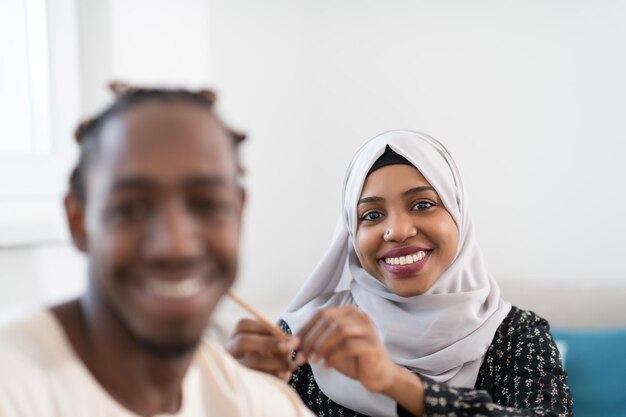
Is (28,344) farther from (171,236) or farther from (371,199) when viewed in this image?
(371,199)

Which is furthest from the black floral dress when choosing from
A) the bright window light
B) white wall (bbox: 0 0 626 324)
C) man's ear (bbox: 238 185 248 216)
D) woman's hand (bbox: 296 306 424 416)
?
white wall (bbox: 0 0 626 324)

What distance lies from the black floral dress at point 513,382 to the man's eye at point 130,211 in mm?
730

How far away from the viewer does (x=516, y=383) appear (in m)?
1.47

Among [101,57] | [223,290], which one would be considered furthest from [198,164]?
[101,57]

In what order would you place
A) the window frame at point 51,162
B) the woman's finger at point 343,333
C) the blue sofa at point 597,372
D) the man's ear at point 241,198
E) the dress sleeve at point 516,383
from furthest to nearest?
1. the blue sofa at point 597,372
2. the window frame at point 51,162
3. the dress sleeve at point 516,383
4. the woman's finger at point 343,333
5. the man's ear at point 241,198

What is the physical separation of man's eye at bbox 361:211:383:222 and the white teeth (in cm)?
93

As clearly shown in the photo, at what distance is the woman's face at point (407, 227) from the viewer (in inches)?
58.3

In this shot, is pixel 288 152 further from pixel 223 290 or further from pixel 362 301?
pixel 223 290

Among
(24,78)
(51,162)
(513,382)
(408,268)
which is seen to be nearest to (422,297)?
(408,268)

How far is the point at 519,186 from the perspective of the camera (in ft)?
8.61

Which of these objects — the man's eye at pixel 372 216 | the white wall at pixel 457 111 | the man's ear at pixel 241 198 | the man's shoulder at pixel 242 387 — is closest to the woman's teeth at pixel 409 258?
the man's eye at pixel 372 216

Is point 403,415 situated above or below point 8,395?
below

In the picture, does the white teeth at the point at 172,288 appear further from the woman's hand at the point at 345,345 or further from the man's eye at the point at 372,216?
the man's eye at the point at 372,216

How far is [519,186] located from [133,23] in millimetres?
1522
